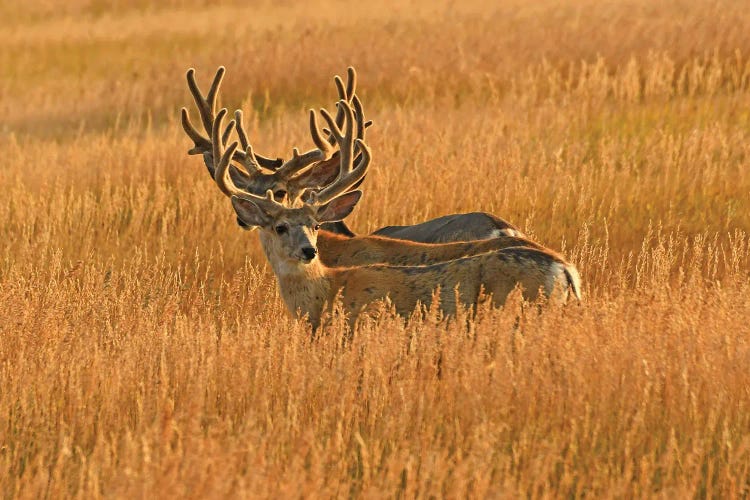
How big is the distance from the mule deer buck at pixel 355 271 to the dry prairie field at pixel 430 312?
0.21 meters

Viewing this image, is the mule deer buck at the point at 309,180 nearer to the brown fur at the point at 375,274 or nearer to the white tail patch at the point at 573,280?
the brown fur at the point at 375,274

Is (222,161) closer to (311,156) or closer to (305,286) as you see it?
(305,286)

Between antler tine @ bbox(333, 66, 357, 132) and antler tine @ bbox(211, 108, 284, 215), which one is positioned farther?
antler tine @ bbox(333, 66, 357, 132)

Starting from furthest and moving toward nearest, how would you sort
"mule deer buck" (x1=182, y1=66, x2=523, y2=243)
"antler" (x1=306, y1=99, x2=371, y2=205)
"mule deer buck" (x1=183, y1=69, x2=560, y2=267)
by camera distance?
"mule deer buck" (x1=182, y1=66, x2=523, y2=243)
"antler" (x1=306, y1=99, x2=371, y2=205)
"mule deer buck" (x1=183, y1=69, x2=560, y2=267)

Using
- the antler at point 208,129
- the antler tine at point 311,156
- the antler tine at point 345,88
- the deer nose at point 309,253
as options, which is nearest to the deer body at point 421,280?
the deer nose at point 309,253

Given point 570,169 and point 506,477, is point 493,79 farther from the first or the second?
point 506,477

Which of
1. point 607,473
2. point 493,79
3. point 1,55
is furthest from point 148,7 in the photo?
point 607,473

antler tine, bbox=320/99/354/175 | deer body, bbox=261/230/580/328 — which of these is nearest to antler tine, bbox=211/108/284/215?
deer body, bbox=261/230/580/328

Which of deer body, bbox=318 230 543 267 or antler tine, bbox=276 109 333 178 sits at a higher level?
antler tine, bbox=276 109 333 178

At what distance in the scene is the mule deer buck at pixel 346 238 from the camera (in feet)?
26.7

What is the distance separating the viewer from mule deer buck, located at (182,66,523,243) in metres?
9.20

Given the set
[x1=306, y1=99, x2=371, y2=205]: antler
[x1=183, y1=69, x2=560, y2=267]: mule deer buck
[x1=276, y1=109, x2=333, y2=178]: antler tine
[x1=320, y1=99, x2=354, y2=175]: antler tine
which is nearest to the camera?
[x1=183, y1=69, x2=560, y2=267]: mule deer buck

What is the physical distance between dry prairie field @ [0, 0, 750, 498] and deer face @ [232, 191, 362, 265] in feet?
1.53

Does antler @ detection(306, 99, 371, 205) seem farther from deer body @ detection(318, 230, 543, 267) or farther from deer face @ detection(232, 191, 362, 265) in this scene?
deer body @ detection(318, 230, 543, 267)
